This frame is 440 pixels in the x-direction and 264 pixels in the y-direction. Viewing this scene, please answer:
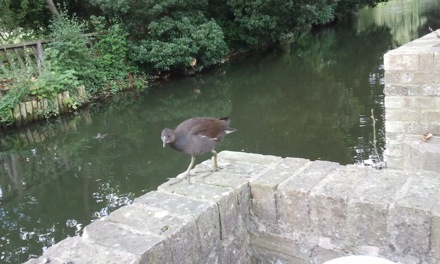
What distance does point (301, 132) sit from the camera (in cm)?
889

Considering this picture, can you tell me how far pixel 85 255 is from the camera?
77.7 inches

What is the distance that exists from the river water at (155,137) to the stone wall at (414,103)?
242 centimetres

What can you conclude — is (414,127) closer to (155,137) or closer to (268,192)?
(268,192)

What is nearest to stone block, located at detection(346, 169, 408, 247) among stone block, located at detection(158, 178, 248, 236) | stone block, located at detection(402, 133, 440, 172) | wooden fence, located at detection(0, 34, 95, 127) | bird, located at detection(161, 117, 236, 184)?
stone block, located at detection(158, 178, 248, 236)

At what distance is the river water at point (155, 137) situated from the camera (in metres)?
6.53

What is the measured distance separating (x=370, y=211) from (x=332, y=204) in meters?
0.19

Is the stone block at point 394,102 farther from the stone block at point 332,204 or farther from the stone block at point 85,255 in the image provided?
the stone block at point 85,255

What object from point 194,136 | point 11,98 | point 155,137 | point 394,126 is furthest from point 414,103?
point 11,98

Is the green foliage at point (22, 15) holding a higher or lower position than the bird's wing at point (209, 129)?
higher

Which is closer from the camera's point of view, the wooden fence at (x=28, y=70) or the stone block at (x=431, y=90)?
the stone block at (x=431, y=90)

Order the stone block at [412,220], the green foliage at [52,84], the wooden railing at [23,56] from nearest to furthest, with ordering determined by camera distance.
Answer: the stone block at [412,220]
the green foliage at [52,84]
the wooden railing at [23,56]

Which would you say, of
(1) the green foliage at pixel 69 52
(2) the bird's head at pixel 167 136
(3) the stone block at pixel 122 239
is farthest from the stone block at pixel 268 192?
(1) the green foliage at pixel 69 52

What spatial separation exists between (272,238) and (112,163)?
6044 millimetres

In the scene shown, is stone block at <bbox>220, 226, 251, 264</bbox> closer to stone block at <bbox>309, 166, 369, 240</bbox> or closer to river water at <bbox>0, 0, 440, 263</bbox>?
stone block at <bbox>309, 166, 369, 240</bbox>
